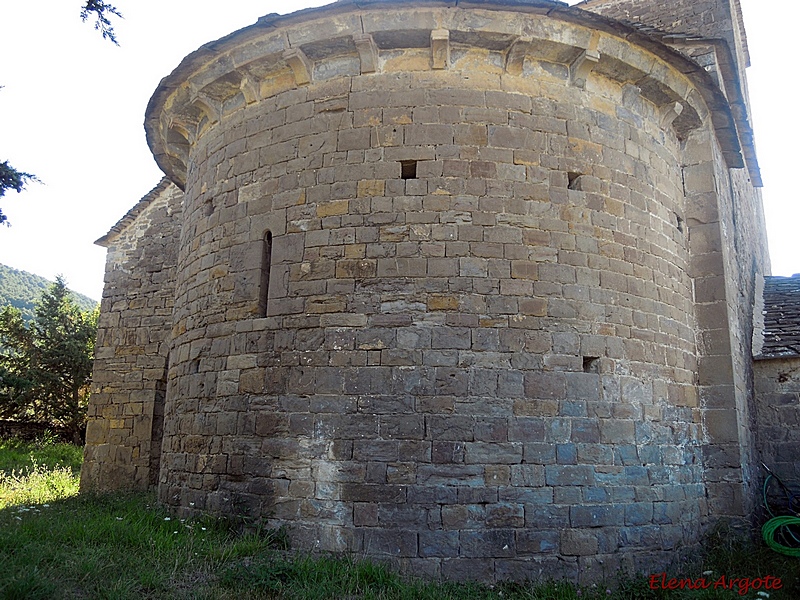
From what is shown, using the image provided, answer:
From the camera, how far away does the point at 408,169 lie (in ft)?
19.8

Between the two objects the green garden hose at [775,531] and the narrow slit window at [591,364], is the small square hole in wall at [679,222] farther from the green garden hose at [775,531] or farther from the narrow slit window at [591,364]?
the green garden hose at [775,531]

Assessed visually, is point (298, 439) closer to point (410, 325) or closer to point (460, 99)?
point (410, 325)

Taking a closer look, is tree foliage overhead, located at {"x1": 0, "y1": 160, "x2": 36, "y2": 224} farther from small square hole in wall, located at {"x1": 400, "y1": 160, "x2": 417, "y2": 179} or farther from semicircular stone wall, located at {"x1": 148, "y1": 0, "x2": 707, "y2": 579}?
small square hole in wall, located at {"x1": 400, "y1": 160, "x2": 417, "y2": 179}

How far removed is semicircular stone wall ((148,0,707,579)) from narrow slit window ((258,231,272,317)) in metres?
0.02

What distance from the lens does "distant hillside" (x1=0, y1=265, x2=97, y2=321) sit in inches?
1974

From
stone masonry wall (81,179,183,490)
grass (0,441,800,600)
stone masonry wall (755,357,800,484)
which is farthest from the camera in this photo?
stone masonry wall (81,179,183,490)

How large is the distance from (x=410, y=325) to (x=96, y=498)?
4812 mm

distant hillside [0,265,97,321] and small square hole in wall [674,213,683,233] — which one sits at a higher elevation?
distant hillside [0,265,97,321]

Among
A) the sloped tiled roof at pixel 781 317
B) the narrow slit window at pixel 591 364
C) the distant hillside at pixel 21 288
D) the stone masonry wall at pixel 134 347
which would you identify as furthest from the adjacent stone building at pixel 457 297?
the distant hillside at pixel 21 288

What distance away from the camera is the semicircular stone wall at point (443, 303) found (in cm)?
538

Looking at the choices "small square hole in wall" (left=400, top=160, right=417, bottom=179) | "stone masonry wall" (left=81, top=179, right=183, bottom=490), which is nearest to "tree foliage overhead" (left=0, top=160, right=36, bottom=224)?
"small square hole in wall" (left=400, top=160, right=417, bottom=179)

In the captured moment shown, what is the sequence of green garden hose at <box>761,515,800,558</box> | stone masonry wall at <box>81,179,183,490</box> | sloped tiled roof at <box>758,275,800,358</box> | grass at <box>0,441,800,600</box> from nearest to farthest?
grass at <box>0,441,800,600</box> → green garden hose at <box>761,515,800,558</box> → sloped tiled roof at <box>758,275,800,358</box> → stone masonry wall at <box>81,179,183,490</box>

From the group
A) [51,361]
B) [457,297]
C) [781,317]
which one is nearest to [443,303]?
[457,297]

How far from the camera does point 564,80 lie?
6.43 metres
